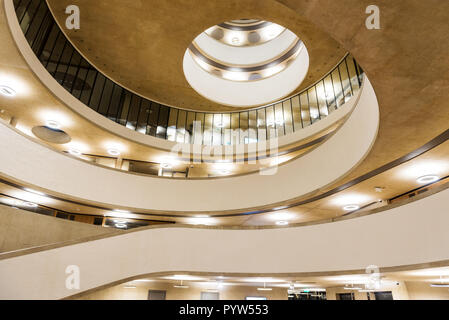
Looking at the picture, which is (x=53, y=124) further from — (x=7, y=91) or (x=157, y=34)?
(x=157, y=34)

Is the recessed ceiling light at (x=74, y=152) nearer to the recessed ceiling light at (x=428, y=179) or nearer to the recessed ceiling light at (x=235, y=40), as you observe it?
the recessed ceiling light at (x=235, y=40)

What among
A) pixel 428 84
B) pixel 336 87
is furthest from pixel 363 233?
pixel 336 87

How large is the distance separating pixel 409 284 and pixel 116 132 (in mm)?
14930

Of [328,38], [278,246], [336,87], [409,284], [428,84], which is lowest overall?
[409,284]

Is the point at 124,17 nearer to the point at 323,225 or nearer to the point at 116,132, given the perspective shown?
the point at 116,132

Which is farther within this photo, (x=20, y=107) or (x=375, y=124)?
(x=20, y=107)

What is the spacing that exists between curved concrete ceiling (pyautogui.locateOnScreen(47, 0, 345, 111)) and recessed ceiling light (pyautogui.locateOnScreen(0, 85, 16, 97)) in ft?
12.5

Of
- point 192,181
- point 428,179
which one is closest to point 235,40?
point 192,181

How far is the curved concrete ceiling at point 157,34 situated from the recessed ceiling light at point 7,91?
380 centimetres

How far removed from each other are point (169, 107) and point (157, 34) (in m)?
5.63

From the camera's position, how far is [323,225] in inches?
363

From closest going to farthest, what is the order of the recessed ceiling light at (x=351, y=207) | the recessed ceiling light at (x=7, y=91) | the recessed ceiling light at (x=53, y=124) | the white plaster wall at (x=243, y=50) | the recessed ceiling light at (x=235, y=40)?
the recessed ceiling light at (x=7, y=91) < the recessed ceiling light at (x=351, y=207) < the recessed ceiling light at (x=53, y=124) < the white plaster wall at (x=243, y=50) < the recessed ceiling light at (x=235, y=40)

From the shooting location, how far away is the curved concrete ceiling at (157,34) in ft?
35.2

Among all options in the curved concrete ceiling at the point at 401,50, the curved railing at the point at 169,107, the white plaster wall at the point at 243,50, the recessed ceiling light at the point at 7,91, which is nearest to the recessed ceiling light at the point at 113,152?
the curved railing at the point at 169,107
